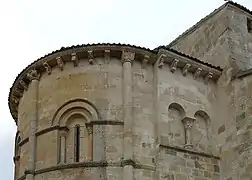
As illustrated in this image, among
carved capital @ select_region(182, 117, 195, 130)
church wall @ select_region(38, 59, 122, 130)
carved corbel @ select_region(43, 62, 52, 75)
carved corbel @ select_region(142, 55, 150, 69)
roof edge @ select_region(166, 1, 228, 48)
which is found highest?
roof edge @ select_region(166, 1, 228, 48)

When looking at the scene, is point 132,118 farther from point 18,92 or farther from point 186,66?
point 18,92

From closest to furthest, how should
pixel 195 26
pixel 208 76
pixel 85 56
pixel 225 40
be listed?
pixel 85 56 → pixel 208 76 → pixel 225 40 → pixel 195 26

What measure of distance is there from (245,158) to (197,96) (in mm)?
2197

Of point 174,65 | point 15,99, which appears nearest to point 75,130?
point 15,99

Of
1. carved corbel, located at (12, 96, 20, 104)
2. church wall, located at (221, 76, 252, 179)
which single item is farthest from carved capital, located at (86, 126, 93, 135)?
church wall, located at (221, 76, 252, 179)

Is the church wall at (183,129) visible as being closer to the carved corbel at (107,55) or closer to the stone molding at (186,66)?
the stone molding at (186,66)

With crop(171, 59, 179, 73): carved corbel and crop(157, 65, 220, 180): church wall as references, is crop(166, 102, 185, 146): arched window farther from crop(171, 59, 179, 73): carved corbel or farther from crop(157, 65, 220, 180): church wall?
crop(171, 59, 179, 73): carved corbel

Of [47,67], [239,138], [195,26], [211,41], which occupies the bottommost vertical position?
[239,138]

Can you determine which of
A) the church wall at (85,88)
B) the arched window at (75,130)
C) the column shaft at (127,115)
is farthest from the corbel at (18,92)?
the column shaft at (127,115)

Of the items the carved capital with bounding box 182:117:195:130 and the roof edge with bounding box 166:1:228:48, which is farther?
the roof edge with bounding box 166:1:228:48

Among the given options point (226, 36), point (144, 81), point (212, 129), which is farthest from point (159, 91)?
point (226, 36)

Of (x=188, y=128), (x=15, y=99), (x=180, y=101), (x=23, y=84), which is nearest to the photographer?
(x=188, y=128)

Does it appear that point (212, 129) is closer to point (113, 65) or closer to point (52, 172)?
point (113, 65)

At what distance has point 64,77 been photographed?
17.8m
